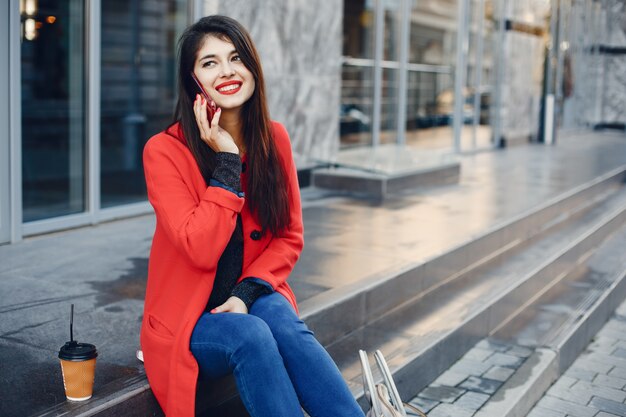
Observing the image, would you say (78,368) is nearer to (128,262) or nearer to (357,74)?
(128,262)

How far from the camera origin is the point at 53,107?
6.93 m

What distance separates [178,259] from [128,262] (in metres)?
2.33

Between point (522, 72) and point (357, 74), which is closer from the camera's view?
point (357, 74)

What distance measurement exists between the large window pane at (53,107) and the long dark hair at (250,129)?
3424mm

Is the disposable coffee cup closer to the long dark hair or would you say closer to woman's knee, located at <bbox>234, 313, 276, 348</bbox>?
woman's knee, located at <bbox>234, 313, 276, 348</bbox>

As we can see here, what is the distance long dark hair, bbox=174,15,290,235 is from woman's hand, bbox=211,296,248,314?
330mm

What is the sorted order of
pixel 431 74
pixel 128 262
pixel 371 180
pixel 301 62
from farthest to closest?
pixel 431 74, pixel 301 62, pixel 371 180, pixel 128 262

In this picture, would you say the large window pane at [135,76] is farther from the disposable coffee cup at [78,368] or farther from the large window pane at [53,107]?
the disposable coffee cup at [78,368]

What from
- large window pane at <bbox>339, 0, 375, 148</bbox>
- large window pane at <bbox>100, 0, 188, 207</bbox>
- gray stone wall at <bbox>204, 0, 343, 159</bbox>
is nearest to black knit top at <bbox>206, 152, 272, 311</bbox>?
large window pane at <bbox>100, 0, 188, 207</bbox>

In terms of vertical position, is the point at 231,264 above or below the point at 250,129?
below

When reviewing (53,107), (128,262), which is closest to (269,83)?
(53,107)

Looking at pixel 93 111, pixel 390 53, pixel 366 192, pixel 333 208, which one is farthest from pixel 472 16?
pixel 93 111

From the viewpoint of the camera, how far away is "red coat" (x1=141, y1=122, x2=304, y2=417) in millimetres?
2697

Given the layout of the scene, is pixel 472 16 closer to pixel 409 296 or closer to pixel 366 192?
pixel 366 192
